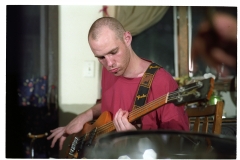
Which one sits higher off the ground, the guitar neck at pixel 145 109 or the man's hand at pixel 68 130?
the guitar neck at pixel 145 109

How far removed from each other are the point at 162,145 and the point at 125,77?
47cm

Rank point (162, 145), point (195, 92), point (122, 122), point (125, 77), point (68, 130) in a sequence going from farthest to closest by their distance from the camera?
point (68, 130) < point (125, 77) < point (122, 122) < point (195, 92) < point (162, 145)

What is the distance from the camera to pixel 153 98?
0.73 metres

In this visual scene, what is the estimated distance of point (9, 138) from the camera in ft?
3.62

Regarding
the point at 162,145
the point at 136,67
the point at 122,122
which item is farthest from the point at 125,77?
the point at 162,145

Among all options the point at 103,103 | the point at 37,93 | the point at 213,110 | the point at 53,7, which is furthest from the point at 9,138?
the point at 213,110

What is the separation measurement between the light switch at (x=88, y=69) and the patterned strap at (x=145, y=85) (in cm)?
53

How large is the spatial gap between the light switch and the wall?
12 millimetres

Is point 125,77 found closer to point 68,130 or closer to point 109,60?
point 109,60

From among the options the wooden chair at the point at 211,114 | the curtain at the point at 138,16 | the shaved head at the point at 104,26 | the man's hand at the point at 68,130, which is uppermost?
the curtain at the point at 138,16

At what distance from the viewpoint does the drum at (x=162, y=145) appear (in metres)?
0.32

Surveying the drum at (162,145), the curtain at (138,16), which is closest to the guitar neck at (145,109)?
the drum at (162,145)

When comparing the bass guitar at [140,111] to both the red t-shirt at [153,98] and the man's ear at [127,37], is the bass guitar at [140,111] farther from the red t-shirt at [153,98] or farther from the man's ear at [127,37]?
the man's ear at [127,37]
